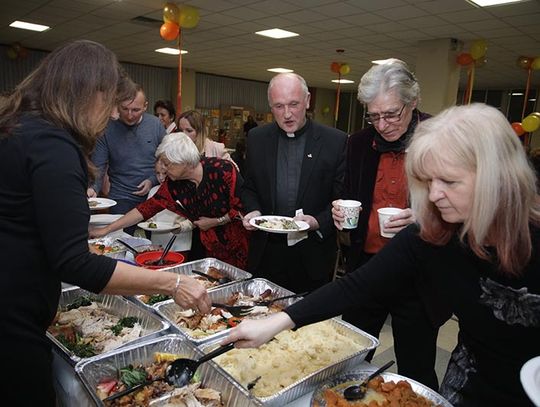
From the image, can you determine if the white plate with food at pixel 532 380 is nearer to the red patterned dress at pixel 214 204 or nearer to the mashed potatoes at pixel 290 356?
the mashed potatoes at pixel 290 356

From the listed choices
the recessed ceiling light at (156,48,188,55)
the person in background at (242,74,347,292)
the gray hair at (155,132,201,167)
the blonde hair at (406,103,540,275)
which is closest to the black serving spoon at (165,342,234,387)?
the blonde hair at (406,103,540,275)

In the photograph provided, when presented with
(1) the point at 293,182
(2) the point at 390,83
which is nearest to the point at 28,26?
(1) the point at 293,182

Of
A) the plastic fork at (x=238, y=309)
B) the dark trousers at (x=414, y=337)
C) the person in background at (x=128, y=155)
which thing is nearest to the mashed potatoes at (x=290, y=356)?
the plastic fork at (x=238, y=309)

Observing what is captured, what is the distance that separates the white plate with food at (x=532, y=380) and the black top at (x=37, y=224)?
36.7 inches

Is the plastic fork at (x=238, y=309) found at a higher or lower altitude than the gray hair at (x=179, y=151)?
lower

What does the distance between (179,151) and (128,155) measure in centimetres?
117

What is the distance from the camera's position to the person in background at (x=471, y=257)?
918 mm

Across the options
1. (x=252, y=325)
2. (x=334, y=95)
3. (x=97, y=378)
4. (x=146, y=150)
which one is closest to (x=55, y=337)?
(x=97, y=378)

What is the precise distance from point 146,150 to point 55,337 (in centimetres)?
208

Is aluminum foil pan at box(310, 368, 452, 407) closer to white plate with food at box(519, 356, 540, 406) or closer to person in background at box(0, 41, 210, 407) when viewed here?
white plate with food at box(519, 356, 540, 406)

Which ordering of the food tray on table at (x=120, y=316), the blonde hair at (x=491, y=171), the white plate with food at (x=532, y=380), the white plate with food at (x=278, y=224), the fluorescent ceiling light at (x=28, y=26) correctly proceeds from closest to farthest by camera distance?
the white plate with food at (x=532, y=380) → the blonde hair at (x=491, y=171) → the food tray on table at (x=120, y=316) → the white plate with food at (x=278, y=224) → the fluorescent ceiling light at (x=28, y=26)

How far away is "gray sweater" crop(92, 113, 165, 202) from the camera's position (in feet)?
10.2

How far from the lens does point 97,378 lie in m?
1.15

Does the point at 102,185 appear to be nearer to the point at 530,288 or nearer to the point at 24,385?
the point at 24,385
